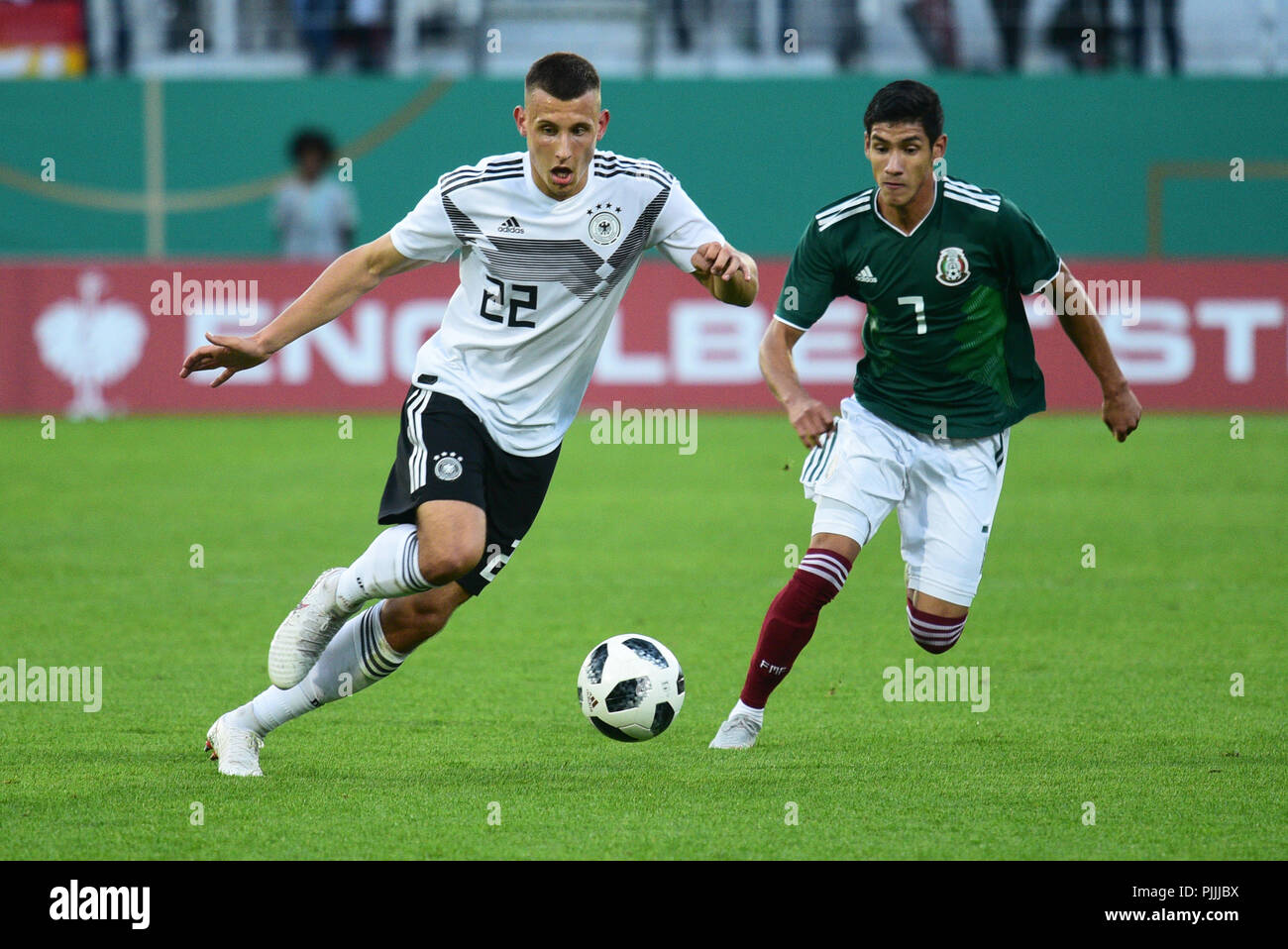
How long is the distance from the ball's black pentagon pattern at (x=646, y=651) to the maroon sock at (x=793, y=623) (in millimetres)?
343

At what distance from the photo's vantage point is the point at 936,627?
6.00 meters

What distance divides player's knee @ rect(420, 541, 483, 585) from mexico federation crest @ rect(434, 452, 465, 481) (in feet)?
0.89

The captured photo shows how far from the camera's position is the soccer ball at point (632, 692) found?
551 cm

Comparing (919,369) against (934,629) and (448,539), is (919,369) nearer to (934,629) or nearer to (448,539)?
(934,629)

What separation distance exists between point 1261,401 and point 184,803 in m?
13.2

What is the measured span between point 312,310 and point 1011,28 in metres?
16.6

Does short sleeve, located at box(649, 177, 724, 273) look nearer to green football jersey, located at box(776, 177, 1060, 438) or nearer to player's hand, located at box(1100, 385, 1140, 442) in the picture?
green football jersey, located at box(776, 177, 1060, 438)

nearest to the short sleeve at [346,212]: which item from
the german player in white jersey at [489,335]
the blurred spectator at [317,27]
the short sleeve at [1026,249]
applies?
the blurred spectator at [317,27]

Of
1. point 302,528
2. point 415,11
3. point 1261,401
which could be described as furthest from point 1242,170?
point 302,528

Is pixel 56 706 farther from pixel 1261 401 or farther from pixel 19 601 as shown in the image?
pixel 1261 401
